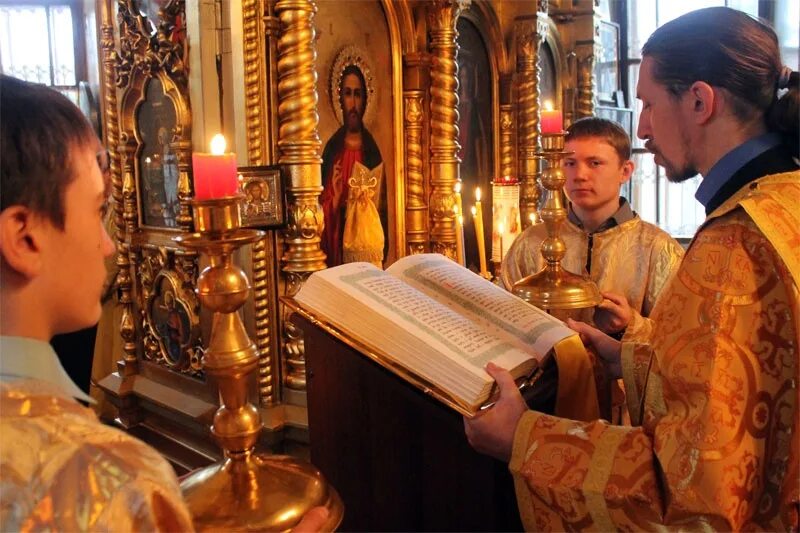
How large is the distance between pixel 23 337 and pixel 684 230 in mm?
7014

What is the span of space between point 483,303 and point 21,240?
91cm

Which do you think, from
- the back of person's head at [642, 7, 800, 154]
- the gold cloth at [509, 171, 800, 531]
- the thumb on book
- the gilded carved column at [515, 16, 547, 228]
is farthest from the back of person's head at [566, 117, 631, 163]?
the gilded carved column at [515, 16, 547, 228]

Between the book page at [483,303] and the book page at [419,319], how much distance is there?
4 centimetres

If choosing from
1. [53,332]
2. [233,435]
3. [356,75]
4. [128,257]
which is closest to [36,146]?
[53,332]

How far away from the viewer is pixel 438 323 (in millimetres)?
1257

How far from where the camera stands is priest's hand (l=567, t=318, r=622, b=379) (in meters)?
1.60

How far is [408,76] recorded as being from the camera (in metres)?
3.71

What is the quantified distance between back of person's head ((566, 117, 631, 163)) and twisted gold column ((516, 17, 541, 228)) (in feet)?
6.62

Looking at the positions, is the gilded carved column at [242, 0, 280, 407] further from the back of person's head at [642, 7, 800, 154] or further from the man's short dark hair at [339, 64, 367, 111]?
the back of person's head at [642, 7, 800, 154]

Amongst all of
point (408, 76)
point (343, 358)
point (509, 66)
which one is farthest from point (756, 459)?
point (509, 66)

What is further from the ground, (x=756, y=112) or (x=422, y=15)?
(x=422, y=15)

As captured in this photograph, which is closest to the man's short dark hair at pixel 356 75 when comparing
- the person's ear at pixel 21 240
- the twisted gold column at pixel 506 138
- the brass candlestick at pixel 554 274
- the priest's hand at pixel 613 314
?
the twisted gold column at pixel 506 138

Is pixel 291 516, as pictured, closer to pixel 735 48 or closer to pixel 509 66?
pixel 735 48

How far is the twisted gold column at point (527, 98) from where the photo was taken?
14.8ft
